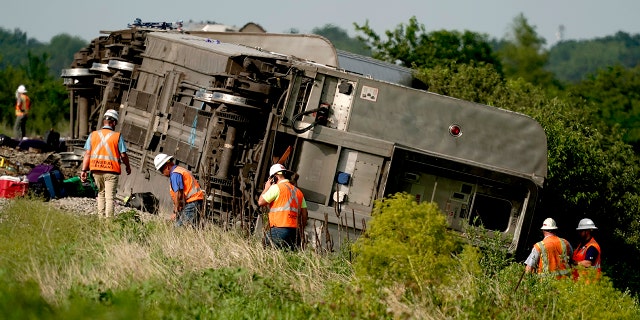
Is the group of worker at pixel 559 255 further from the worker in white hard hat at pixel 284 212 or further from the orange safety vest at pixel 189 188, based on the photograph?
the orange safety vest at pixel 189 188

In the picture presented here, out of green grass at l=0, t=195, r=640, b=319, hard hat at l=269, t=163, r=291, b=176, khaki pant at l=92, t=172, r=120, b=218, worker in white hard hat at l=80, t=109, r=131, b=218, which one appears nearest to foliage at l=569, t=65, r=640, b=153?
worker in white hard hat at l=80, t=109, r=131, b=218

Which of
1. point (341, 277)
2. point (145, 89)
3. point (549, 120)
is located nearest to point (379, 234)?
point (341, 277)

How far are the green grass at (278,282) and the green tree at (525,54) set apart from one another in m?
65.0

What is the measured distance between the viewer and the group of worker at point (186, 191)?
48.2ft

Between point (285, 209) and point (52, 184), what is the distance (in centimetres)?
564

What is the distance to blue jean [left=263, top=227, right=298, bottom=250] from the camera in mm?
14477

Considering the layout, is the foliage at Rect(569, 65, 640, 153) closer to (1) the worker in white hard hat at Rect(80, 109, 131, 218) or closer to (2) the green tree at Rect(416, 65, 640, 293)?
(2) the green tree at Rect(416, 65, 640, 293)

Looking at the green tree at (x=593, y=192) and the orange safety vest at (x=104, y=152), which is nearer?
the orange safety vest at (x=104, y=152)

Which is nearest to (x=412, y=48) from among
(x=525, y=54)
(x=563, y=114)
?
(x=563, y=114)

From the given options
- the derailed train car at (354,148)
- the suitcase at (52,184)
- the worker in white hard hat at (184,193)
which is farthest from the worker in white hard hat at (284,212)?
the suitcase at (52,184)

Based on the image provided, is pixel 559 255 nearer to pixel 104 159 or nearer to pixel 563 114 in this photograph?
pixel 104 159

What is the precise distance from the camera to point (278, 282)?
1166 centimetres

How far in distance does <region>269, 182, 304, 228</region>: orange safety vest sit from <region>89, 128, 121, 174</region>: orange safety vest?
278cm

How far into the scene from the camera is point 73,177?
20.3m
